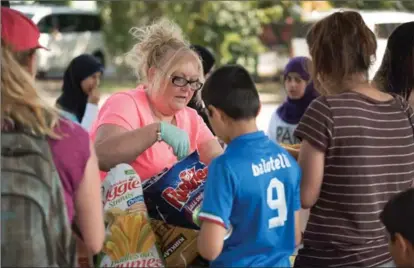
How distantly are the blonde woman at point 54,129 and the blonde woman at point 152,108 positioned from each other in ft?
1.67

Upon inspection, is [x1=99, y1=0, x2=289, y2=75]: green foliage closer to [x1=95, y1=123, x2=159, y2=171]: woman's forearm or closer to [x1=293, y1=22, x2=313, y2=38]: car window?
[x1=293, y1=22, x2=313, y2=38]: car window

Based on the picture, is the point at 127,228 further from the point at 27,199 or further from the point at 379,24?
the point at 379,24

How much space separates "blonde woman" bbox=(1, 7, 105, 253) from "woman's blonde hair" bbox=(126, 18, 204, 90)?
736 millimetres

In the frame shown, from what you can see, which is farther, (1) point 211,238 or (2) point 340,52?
(2) point 340,52

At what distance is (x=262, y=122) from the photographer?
13.3 metres

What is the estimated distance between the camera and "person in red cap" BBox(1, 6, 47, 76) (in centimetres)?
227

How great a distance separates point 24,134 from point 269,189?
26.4 inches

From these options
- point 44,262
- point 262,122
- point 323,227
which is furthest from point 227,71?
point 262,122

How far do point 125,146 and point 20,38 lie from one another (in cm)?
61

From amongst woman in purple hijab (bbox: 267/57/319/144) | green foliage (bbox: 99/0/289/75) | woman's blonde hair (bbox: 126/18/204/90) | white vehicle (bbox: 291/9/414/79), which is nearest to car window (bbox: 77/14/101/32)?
green foliage (bbox: 99/0/289/75)

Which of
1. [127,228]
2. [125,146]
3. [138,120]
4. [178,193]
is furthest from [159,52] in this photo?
[127,228]

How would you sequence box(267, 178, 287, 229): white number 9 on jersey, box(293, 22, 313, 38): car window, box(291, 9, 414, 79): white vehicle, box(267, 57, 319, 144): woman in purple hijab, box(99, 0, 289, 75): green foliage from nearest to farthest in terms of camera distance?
box(267, 178, 287, 229): white number 9 on jersey < box(291, 9, 414, 79): white vehicle < box(293, 22, 313, 38): car window < box(267, 57, 319, 144): woman in purple hijab < box(99, 0, 289, 75): green foliage

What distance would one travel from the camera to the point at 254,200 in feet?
7.34

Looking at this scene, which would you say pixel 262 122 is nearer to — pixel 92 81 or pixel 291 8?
pixel 291 8
